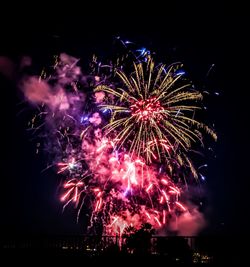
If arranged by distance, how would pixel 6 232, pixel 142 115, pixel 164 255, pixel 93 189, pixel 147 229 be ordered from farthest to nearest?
pixel 93 189, pixel 142 115, pixel 6 232, pixel 147 229, pixel 164 255

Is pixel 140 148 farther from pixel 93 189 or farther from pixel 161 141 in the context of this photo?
pixel 93 189

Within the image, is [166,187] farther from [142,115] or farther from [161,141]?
[142,115]

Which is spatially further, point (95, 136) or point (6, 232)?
point (95, 136)

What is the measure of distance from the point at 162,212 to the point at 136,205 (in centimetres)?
171

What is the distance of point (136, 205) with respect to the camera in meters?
27.1

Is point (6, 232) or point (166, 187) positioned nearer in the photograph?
point (6, 232)

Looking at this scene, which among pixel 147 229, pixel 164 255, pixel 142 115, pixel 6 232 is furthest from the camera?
pixel 142 115

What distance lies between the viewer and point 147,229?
792 inches

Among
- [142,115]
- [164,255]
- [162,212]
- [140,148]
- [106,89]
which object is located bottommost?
[164,255]

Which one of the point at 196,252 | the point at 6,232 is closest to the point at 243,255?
the point at 196,252

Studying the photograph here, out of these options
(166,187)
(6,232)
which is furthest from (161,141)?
(6,232)

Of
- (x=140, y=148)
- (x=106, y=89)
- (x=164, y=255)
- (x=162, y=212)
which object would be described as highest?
(x=106, y=89)

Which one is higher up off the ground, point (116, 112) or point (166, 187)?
point (116, 112)

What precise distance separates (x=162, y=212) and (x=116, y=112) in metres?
6.94
